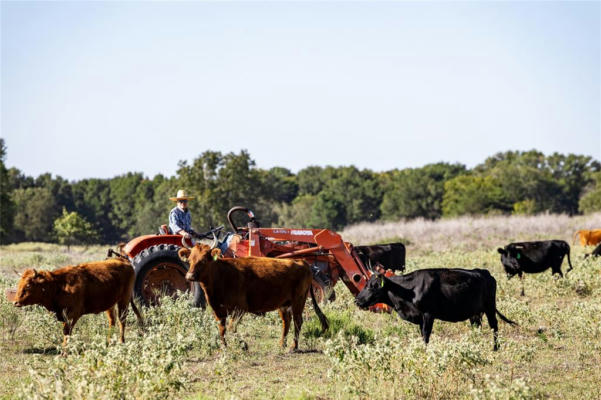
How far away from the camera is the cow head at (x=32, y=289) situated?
8969 millimetres

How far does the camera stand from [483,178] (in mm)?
66000

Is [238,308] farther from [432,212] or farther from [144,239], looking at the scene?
[432,212]

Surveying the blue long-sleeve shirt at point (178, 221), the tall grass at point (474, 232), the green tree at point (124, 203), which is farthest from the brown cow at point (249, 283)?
the green tree at point (124, 203)

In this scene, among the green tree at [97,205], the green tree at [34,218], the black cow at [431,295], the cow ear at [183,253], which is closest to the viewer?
the black cow at [431,295]

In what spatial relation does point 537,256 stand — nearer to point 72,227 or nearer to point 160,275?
point 160,275

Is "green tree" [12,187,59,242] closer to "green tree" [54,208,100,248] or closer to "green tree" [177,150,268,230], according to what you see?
"green tree" [54,208,100,248]

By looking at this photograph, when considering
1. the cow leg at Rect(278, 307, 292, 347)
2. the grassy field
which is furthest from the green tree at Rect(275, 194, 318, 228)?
the cow leg at Rect(278, 307, 292, 347)

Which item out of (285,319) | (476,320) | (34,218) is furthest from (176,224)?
(34,218)

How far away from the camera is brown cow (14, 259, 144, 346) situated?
9.02 meters

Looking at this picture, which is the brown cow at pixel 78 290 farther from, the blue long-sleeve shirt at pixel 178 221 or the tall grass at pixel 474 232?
the tall grass at pixel 474 232

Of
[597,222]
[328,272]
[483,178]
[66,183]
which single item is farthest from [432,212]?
[328,272]

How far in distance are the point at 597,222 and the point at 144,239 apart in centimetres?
2903

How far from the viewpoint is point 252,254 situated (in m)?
12.6

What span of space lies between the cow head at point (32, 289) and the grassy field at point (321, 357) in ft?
2.63
